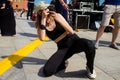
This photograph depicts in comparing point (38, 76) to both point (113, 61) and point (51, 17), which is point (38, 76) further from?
point (113, 61)

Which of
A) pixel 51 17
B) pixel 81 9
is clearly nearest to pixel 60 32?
pixel 51 17

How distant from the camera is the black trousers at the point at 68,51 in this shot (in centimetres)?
542

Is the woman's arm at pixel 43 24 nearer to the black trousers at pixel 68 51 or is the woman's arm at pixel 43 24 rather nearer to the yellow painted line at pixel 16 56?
the black trousers at pixel 68 51

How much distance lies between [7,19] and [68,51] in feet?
16.5

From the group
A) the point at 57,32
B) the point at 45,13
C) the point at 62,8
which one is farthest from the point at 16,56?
→ the point at 62,8

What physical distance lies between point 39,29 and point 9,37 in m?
4.55

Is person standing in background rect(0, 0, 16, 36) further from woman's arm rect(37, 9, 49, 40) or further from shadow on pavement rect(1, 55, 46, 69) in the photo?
woman's arm rect(37, 9, 49, 40)

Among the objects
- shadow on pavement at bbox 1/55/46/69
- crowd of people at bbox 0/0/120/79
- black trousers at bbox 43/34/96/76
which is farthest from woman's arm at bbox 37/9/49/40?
shadow on pavement at bbox 1/55/46/69

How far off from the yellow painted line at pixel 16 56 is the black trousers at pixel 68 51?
844mm

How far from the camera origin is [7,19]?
10344 mm

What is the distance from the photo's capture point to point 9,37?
10055mm

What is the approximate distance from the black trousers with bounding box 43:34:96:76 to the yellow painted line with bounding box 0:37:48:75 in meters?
0.84

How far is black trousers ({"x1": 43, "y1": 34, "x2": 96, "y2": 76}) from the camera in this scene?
542 centimetres

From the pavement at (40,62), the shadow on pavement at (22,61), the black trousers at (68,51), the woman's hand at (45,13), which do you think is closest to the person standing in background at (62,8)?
the pavement at (40,62)
